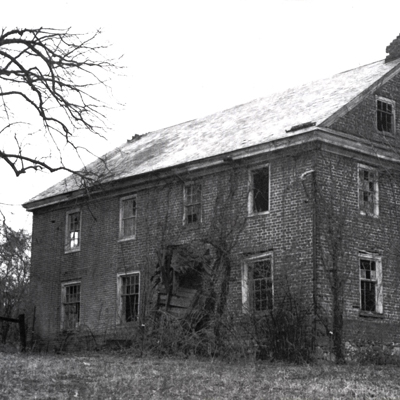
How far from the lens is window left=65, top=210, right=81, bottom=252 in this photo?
1227 inches

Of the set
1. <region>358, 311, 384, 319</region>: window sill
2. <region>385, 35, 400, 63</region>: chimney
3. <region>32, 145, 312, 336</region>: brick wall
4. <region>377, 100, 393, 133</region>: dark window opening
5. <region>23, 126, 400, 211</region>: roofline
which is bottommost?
<region>358, 311, 384, 319</region>: window sill

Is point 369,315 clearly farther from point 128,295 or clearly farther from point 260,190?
point 128,295

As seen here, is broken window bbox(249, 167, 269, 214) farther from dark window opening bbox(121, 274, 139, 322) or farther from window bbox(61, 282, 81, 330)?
window bbox(61, 282, 81, 330)

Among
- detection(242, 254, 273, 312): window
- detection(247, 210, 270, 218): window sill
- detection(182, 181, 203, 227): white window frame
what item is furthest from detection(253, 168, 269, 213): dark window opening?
detection(182, 181, 203, 227): white window frame

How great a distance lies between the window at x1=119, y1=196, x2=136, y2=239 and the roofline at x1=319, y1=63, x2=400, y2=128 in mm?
8019

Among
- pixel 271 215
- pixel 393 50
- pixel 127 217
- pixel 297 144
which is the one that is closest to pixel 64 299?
pixel 127 217

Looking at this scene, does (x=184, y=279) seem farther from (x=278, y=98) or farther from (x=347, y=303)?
(x=278, y=98)

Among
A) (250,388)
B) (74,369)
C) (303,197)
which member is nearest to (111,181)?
(303,197)

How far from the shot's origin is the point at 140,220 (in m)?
28.3

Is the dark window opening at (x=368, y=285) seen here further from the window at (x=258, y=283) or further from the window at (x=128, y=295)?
the window at (x=128, y=295)

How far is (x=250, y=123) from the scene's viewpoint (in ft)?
91.9

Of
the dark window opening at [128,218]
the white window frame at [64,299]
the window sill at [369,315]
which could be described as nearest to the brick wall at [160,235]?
the white window frame at [64,299]

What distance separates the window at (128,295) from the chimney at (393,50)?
A: 34.6 ft

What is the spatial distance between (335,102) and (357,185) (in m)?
2.55
